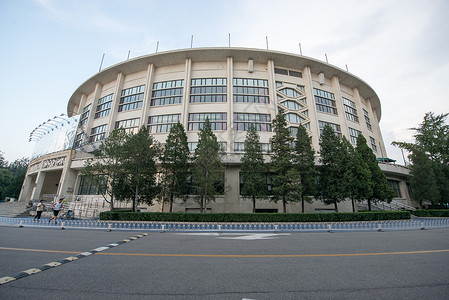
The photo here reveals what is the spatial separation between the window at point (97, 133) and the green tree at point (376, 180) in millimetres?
40086

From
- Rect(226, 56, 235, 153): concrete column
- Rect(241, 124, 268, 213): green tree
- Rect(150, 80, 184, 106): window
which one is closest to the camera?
Rect(241, 124, 268, 213): green tree

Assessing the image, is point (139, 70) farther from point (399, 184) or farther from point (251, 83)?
point (399, 184)

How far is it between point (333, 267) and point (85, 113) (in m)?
48.3

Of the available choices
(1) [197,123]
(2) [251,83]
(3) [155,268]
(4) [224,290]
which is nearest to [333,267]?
(4) [224,290]

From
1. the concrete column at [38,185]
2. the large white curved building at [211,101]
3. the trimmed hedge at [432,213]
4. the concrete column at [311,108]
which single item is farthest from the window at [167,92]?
the trimmed hedge at [432,213]

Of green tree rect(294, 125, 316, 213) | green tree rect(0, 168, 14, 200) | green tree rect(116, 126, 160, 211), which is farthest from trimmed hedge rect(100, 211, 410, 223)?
green tree rect(0, 168, 14, 200)

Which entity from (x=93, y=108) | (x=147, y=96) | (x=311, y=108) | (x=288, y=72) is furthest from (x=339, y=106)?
(x=93, y=108)

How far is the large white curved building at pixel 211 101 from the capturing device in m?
30.6

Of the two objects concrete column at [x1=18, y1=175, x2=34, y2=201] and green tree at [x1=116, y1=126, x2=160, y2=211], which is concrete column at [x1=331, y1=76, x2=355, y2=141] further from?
concrete column at [x1=18, y1=175, x2=34, y2=201]

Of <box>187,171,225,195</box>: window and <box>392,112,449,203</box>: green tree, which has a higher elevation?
<box>392,112,449,203</box>: green tree

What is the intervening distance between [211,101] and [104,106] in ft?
69.7

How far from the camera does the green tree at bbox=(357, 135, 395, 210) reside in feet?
78.6

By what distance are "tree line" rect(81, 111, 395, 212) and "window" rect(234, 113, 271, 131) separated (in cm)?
704

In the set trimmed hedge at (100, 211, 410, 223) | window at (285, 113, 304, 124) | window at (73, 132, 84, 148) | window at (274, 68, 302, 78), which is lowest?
trimmed hedge at (100, 211, 410, 223)
